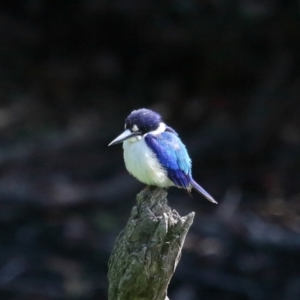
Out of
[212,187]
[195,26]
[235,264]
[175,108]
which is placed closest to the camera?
[235,264]

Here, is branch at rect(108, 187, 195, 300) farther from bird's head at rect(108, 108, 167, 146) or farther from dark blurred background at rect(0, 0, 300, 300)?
dark blurred background at rect(0, 0, 300, 300)

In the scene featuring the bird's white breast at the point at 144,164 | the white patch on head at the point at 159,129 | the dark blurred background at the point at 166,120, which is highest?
the white patch on head at the point at 159,129

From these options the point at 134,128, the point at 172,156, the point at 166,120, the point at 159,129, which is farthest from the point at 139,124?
the point at 166,120

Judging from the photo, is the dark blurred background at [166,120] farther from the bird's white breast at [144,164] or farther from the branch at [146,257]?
the branch at [146,257]

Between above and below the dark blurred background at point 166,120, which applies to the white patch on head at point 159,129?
above

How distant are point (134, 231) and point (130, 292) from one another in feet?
0.84

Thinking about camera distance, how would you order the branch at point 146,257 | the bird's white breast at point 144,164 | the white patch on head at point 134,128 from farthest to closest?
1. the white patch on head at point 134,128
2. the bird's white breast at point 144,164
3. the branch at point 146,257

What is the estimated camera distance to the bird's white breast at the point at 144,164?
14.4ft

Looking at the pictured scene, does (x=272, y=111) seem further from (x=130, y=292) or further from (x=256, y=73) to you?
(x=130, y=292)

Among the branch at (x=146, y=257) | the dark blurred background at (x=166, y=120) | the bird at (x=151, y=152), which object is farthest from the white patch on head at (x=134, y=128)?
the dark blurred background at (x=166, y=120)

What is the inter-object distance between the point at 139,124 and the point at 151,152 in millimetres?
167

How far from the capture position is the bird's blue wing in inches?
177

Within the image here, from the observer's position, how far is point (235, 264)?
314 inches

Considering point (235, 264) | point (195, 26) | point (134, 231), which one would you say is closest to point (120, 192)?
point (235, 264)
